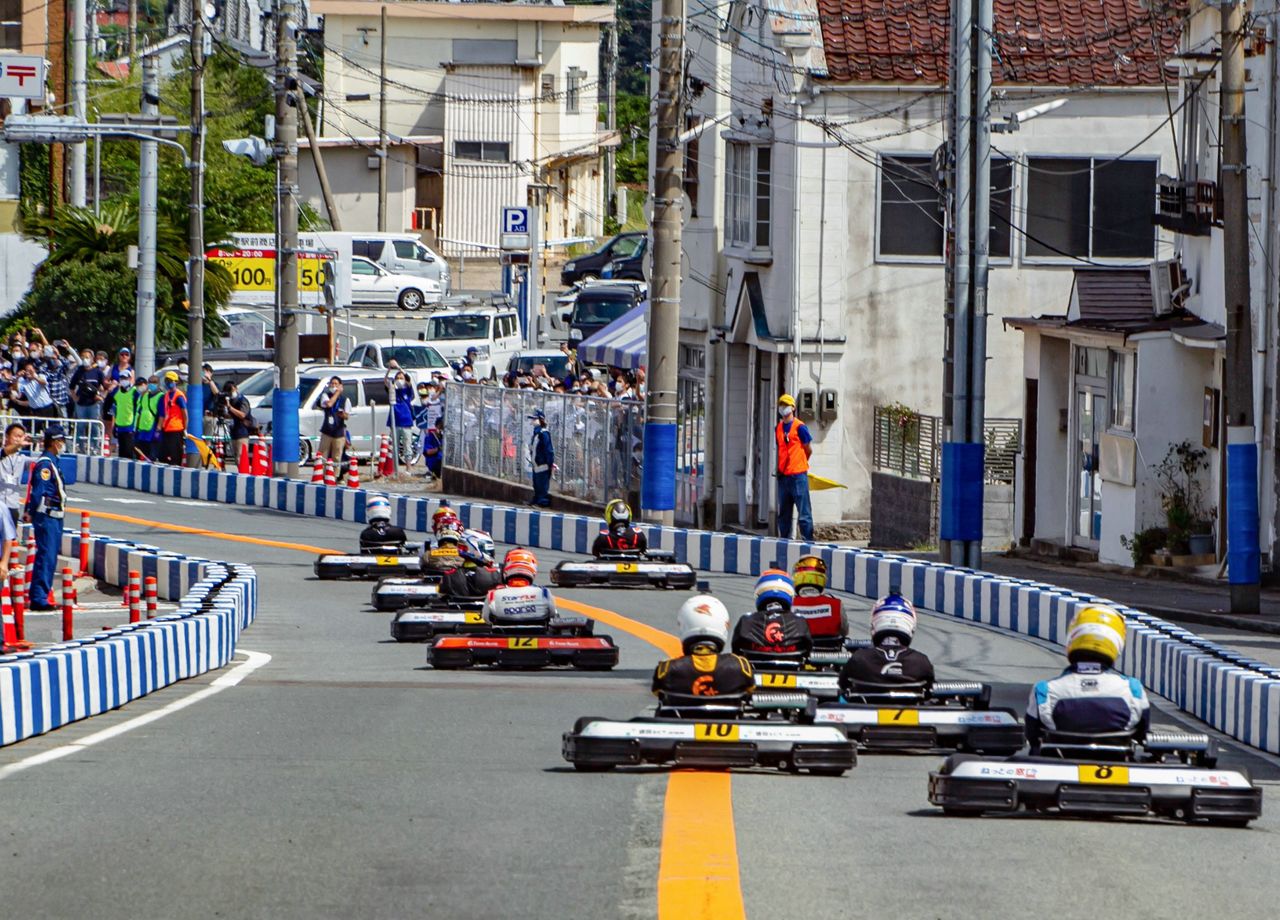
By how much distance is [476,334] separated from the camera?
174ft

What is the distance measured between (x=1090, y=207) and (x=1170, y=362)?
310 inches

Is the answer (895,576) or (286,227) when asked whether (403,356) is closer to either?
(286,227)

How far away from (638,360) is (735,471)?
3951mm

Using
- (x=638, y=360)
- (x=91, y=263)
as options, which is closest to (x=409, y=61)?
(x=91, y=263)

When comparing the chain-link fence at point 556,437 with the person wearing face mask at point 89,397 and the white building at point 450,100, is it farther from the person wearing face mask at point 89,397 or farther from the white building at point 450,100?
the white building at point 450,100

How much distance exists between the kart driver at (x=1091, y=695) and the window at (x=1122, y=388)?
18707 millimetres

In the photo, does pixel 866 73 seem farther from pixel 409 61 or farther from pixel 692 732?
pixel 409 61

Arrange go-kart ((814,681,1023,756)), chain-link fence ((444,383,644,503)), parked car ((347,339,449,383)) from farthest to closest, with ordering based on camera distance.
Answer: parked car ((347,339,449,383)) → chain-link fence ((444,383,644,503)) → go-kart ((814,681,1023,756))

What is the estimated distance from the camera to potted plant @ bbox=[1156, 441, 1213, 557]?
1099 inches

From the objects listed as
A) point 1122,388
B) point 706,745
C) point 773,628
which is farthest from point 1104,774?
point 1122,388

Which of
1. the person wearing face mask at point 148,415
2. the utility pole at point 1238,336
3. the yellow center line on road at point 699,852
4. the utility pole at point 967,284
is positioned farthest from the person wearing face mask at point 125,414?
the yellow center line on road at point 699,852

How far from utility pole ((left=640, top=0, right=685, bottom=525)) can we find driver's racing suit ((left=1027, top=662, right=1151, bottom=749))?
1614 cm

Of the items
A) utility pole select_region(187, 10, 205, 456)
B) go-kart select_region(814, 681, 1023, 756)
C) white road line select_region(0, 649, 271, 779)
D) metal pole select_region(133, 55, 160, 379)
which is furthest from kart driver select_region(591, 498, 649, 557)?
metal pole select_region(133, 55, 160, 379)

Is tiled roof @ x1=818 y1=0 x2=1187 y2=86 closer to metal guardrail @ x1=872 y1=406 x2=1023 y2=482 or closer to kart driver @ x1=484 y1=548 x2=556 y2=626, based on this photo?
metal guardrail @ x1=872 y1=406 x2=1023 y2=482
